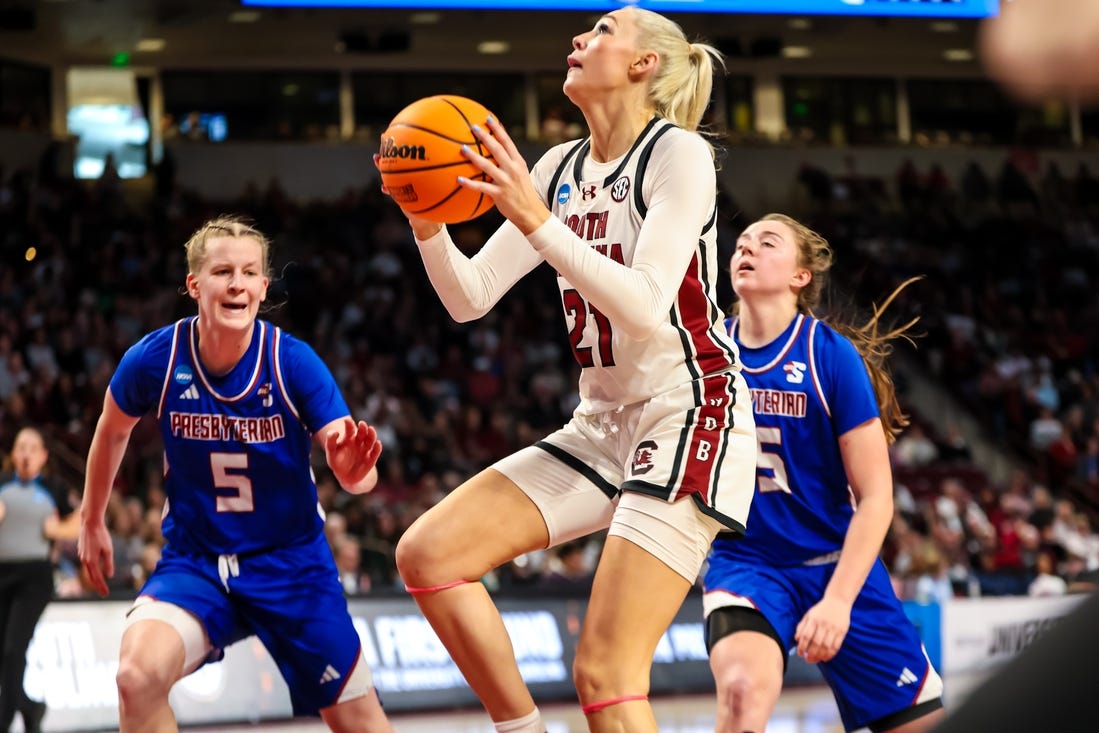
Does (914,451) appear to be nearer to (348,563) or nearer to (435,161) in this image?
(348,563)

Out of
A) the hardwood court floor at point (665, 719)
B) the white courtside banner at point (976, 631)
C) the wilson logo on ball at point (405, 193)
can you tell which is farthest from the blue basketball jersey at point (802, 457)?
the white courtside banner at point (976, 631)

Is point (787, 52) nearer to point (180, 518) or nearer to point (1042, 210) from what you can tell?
point (1042, 210)

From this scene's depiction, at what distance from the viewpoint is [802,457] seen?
4.63 meters

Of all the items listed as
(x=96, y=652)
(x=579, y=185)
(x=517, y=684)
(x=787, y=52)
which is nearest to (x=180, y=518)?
(x=517, y=684)

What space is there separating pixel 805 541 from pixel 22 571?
4.95 m

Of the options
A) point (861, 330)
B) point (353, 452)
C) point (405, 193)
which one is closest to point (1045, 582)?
point (861, 330)

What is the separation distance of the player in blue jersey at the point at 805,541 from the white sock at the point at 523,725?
A: 2.29 ft

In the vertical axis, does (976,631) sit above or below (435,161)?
below

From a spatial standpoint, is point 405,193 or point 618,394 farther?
point 618,394

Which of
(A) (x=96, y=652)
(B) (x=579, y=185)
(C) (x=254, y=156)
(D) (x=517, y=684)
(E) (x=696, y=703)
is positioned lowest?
(E) (x=696, y=703)

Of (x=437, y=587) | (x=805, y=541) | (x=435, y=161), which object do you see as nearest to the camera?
(x=435, y=161)

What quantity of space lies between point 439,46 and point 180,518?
1794 centimetres

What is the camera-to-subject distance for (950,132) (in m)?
24.2

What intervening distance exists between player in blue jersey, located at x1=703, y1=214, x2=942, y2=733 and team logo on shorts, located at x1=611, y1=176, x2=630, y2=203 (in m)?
1.15
